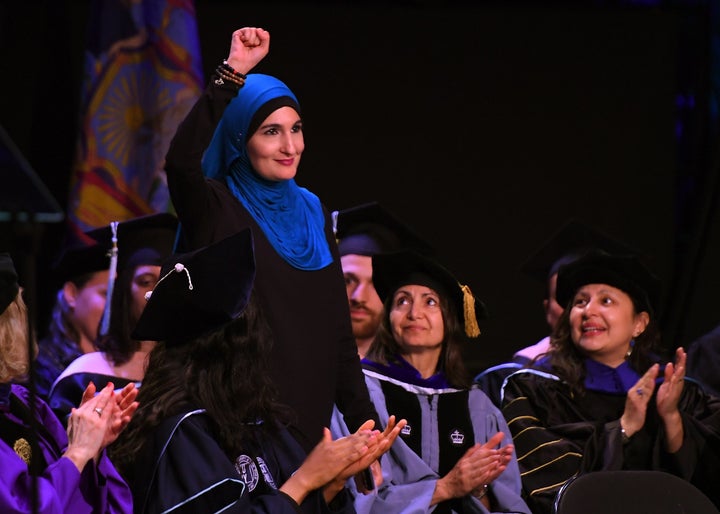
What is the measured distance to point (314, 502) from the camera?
3.34 metres

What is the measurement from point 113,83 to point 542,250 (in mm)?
2306

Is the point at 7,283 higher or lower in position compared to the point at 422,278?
higher

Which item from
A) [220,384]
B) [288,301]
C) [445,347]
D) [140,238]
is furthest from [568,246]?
[220,384]

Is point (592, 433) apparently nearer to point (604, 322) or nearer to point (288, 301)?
point (604, 322)

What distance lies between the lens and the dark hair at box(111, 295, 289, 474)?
333 cm

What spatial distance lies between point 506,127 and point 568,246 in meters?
1.67

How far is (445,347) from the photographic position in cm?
477

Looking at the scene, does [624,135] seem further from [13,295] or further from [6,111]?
[13,295]

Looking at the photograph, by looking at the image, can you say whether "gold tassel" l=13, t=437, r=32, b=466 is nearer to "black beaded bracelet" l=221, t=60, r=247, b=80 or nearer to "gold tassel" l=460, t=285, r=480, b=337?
"black beaded bracelet" l=221, t=60, r=247, b=80

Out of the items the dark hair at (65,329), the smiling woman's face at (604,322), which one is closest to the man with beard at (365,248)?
the smiling woman's face at (604,322)

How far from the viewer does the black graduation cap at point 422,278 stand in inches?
188

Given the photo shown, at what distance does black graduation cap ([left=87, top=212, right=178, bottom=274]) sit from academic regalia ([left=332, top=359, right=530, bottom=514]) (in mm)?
1008

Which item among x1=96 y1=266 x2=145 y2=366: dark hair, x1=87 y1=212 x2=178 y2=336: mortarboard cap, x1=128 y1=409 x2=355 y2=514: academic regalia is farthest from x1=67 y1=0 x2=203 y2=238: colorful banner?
x1=128 y1=409 x2=355 y2=514: academic regalia

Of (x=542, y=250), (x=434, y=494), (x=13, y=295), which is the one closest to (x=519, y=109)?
(x=542, y=250)
